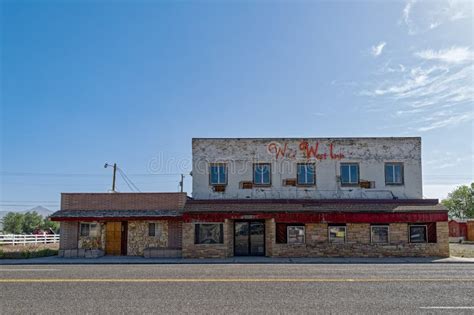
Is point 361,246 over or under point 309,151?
under

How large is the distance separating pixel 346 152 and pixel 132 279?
17.0m

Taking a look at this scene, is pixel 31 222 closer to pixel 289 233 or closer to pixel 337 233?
pixel 289 233

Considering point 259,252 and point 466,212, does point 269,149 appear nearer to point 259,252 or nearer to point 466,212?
point 259,252

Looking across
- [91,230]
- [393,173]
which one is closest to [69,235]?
[91,230]

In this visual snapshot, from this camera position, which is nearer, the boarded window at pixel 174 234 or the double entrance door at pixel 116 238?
the boarded window at pixel 174 234

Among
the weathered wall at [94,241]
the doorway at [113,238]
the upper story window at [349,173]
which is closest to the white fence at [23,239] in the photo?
the weathered wall at [94,241]

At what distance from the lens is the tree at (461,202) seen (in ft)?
238

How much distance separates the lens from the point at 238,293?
10.4 m

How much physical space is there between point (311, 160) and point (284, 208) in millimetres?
4171

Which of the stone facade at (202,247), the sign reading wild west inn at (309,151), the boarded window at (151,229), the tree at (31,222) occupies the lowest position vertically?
the tree at (31,222)

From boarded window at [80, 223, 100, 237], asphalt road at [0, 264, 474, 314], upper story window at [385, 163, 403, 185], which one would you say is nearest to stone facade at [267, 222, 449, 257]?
upper story window at [385, 163, 403, 185]

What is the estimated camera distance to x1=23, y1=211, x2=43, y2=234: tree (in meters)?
73.9

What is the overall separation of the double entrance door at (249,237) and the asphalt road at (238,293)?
10.3m

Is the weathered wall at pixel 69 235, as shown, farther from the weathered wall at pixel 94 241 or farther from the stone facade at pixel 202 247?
the stone facade at pixel 202 247
